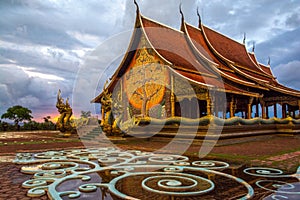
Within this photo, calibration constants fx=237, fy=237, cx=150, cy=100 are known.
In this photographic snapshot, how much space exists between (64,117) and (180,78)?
7010 mm

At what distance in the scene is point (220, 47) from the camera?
637 inches

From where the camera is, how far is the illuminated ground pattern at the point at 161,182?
8.43ft

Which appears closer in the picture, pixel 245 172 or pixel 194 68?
pixel 245 172

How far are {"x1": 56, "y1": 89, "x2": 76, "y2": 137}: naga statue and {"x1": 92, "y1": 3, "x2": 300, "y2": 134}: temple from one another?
272 cm

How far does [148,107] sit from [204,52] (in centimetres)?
480

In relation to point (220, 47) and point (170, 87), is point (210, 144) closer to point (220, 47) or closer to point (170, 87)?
point (170, 87)

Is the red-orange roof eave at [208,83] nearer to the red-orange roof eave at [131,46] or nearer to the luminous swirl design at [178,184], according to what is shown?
the red-orange roof eave at [131,46]

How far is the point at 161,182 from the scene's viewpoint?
3010 mm

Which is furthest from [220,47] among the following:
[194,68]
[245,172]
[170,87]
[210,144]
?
[245,172]

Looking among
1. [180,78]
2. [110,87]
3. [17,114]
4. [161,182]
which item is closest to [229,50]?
[180,78]

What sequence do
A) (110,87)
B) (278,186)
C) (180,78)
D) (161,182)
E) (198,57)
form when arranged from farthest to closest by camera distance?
1. (110,87)
2. (198,57)
3. (180,78)
4. (161,182)
5. (278,186)

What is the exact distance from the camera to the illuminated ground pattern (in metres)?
2.57

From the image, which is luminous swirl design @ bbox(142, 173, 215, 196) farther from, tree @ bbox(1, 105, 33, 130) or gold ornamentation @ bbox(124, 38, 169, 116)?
tree @ bbox(1, 105, 33, 130)

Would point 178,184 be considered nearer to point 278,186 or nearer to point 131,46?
point 278,186
